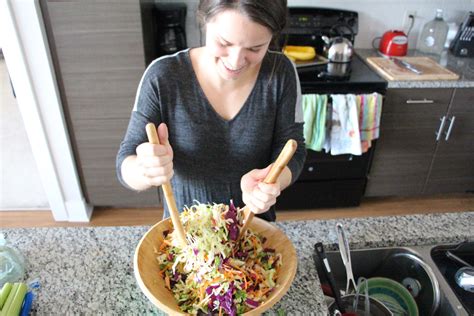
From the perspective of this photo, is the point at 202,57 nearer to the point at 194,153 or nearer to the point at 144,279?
the point at 194,153

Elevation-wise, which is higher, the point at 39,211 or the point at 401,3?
the point at 401,3

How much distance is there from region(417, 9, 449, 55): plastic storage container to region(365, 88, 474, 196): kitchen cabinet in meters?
0.54

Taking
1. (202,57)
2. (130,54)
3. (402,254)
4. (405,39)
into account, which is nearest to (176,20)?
(130,54)

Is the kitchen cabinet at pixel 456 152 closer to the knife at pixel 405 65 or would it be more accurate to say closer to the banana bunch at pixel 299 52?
the knife at pixel 405 65

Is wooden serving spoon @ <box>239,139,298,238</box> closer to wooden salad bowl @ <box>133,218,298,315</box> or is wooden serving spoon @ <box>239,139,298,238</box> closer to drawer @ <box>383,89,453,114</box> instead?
wooden salad bowl @ <box>133,218,298,315</box>

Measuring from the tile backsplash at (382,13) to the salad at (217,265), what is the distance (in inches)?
81.4

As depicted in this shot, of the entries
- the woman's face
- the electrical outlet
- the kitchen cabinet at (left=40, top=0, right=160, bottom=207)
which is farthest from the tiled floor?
the electrical outlet

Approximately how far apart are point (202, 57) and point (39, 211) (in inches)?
87.2

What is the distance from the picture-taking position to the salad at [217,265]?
2.44ft

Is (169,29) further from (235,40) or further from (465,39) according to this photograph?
(465,39)

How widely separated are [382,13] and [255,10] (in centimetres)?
226

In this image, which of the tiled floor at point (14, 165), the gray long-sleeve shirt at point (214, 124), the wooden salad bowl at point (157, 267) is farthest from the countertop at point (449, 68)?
the tiled floor at point (14, 165)

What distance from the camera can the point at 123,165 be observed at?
96cm

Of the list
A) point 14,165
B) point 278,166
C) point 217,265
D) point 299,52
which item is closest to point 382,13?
point 299,52
